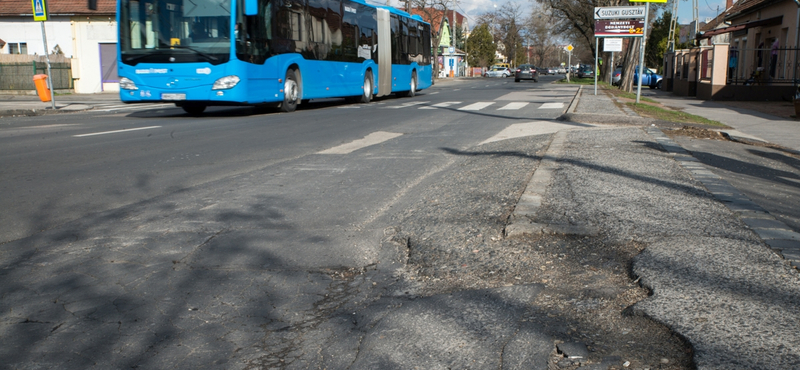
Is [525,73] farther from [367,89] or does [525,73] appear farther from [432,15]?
[432,15]

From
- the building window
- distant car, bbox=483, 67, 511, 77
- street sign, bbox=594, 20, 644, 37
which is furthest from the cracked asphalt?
distant car, bbox=483, 67, 511, 77

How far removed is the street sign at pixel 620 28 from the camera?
20781mm

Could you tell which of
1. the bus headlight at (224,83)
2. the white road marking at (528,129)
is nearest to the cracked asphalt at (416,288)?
the white road marking at (528,129)

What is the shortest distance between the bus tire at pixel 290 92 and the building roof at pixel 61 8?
19649 mm

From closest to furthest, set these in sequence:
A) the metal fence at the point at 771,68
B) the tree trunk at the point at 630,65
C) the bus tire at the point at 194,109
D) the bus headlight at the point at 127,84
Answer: the bus headlight at the point at 127,84 < the bus tire at the point at 194,109 < the metal fence at the point at 771,68 < the tree trunk at the point at 630,65

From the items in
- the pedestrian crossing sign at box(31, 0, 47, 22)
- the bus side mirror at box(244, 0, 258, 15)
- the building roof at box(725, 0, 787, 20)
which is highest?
the building roof at box(725, 0, 787, 20)

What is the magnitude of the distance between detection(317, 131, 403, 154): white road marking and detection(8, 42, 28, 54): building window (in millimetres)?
30563

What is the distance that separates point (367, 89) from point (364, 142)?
12.7 m

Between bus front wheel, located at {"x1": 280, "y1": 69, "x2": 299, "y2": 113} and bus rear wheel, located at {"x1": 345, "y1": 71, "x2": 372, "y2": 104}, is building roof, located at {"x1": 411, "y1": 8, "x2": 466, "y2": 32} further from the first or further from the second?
bus front wheel, located at {"x1": 280, "y1": 69, "x2": 299, "y2": 113}

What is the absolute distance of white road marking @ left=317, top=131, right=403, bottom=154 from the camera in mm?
8603

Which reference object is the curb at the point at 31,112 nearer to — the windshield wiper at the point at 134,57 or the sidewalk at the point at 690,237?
the windshield wiper at the point at 134,57

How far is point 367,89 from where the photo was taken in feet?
72.3

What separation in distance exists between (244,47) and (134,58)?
2.43 metres

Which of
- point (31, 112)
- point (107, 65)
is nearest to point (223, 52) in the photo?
point (31, 112)
